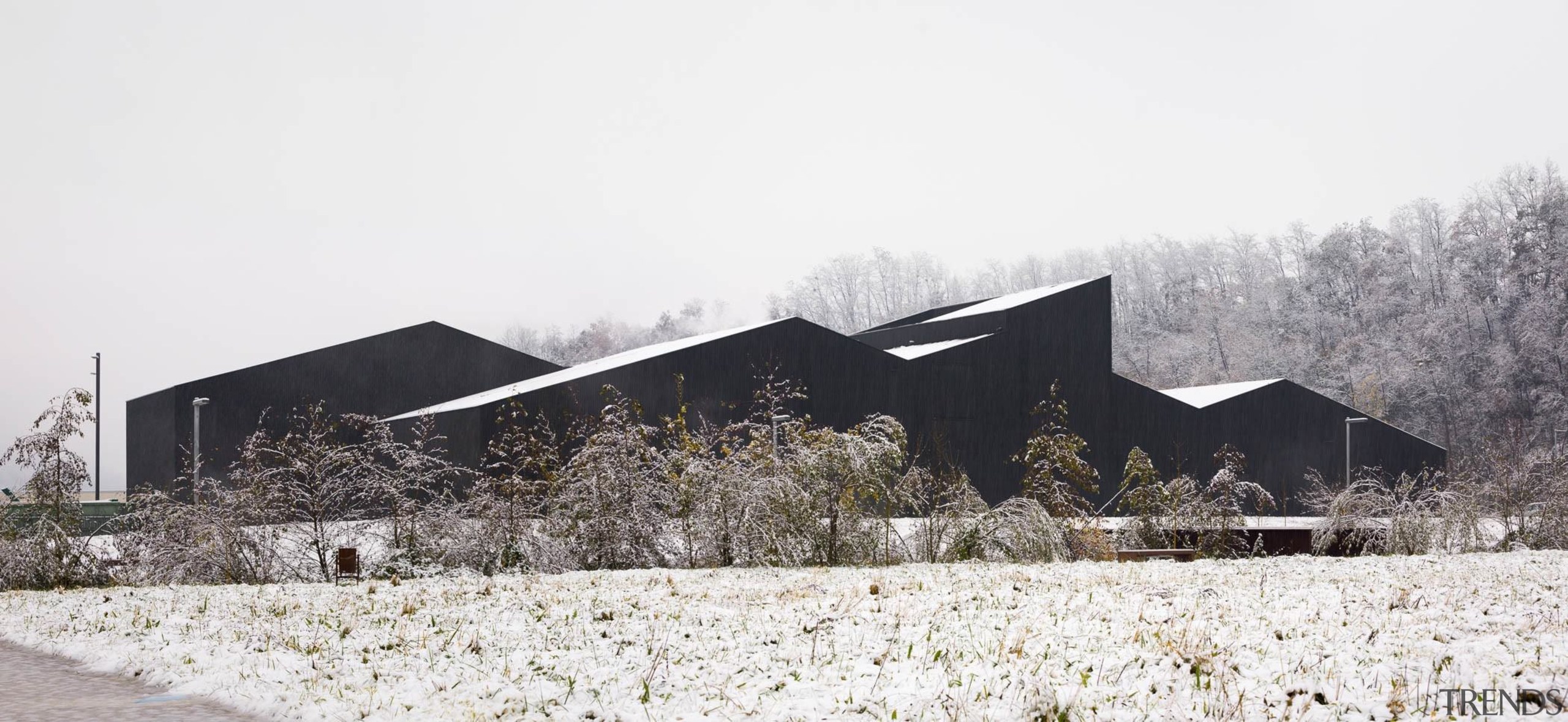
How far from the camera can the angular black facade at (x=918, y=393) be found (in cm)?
2464

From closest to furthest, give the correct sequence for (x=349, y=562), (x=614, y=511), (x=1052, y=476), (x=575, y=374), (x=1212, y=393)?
1. (x=349, y=562)
2. (x=614, y=511)
3. (x=1052, y=476)
4. (x=575, y=374)
5. (x=1212, y=393)

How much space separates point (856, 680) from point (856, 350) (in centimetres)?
2151

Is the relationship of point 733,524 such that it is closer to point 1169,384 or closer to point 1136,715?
point 1136,715

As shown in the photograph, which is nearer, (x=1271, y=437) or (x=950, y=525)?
(x=950, y=525)

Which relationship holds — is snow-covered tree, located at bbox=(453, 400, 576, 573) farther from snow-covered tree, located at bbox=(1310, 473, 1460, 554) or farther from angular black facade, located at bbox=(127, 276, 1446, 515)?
snow-covered tree, located at bbox=(1310, 473, 1460, 554)

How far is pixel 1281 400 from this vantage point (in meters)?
34.6

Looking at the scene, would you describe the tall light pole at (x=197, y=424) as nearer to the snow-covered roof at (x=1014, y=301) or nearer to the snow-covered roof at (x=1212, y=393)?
the snow-covered roof at (x=1014, y=301)

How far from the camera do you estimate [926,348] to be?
31250mm

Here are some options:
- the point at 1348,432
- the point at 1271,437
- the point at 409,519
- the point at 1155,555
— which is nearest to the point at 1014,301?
the point at 1271,437

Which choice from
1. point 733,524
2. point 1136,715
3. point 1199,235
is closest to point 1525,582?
point 1136,715

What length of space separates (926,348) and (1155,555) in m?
17.4

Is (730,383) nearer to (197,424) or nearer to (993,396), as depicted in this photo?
(993,396)

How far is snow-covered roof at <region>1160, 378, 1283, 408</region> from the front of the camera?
33.5 m

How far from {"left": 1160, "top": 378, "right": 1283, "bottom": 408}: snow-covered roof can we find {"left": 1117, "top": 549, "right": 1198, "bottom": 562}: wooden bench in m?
19.4
